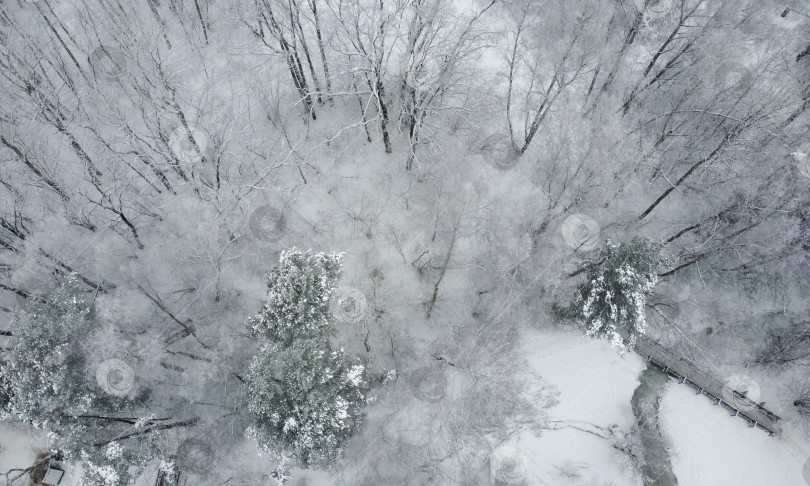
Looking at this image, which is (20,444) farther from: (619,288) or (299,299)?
(619,288)

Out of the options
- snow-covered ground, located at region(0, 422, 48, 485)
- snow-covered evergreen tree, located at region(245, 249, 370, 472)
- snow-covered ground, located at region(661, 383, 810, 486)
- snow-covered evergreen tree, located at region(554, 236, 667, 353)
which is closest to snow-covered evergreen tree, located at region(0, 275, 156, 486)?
snow-covered ground, located at region(0, 422, 48, 485)

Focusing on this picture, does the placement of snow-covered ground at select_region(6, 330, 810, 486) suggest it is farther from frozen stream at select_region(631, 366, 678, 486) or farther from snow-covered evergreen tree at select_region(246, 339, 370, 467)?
snow-covered evergreen tree at select_region(246, 339, 370, 467)

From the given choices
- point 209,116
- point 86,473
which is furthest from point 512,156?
point 86,473

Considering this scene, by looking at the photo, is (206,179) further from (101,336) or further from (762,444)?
(762,444)

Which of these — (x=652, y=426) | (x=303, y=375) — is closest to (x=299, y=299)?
(x=303, y=375)

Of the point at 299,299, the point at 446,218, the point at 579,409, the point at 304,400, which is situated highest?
the point at 446,218

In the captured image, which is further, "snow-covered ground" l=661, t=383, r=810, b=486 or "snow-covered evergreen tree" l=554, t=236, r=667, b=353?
→ "snow-covered ground" l=661, t=383, r=810, b=486

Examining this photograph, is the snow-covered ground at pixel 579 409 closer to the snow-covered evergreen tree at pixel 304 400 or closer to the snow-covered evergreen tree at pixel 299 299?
the snow-covered evergreen tree at pixel 304 400
